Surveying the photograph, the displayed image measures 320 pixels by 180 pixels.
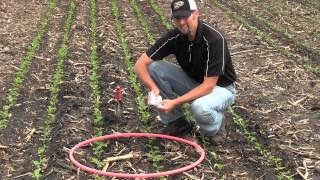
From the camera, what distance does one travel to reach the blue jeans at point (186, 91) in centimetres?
567

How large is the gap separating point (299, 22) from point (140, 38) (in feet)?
13.0

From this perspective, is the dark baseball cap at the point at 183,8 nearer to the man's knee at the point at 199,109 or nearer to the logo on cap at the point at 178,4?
the logo on cap at the point at 178,4

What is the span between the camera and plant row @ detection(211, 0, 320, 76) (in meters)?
8.89

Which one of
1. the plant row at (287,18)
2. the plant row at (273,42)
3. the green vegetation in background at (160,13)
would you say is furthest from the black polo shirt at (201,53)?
the plant row at (287,18)

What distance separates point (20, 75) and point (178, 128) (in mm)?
2961

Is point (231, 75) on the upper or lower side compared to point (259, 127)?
upper

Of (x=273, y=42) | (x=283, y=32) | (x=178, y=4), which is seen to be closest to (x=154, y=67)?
(x=178, y=4)

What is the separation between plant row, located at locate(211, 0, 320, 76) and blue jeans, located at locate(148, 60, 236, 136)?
3.16 meters

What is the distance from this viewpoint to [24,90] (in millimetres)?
7414

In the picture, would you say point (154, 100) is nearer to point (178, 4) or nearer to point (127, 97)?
point (178, 4)

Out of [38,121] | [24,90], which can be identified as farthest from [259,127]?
[24,90]

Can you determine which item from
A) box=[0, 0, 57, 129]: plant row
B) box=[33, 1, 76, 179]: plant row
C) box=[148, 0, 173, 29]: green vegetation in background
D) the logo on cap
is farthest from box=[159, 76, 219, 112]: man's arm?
box=[148, 0, 173, 29]: green vegetation in background

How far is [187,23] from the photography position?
18.0 feet

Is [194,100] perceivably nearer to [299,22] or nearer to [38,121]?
[38,121]
